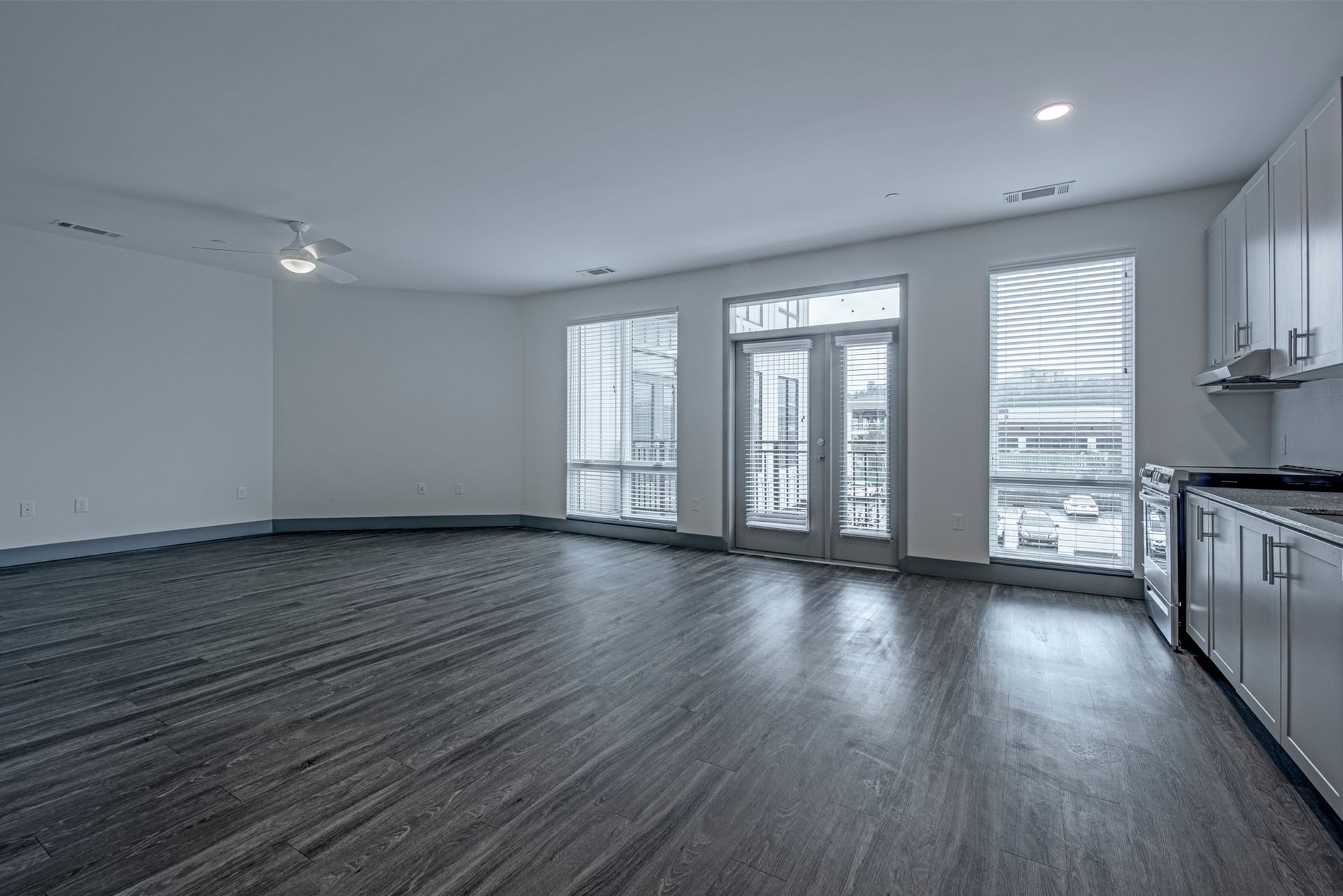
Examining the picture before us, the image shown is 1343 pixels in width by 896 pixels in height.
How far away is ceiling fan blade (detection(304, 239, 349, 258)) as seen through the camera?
15.8ft

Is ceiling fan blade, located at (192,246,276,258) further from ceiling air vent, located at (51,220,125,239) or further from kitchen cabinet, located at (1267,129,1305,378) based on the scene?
kitchen cabinet, located at (1267,129,1305,378)

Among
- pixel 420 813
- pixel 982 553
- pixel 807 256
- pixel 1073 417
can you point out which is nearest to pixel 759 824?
pixel 420 813

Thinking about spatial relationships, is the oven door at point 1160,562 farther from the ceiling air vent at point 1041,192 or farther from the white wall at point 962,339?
the ceiling air vent at point 1041,192

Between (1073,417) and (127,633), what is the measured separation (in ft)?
21.9

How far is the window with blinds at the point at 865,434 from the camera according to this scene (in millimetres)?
5566

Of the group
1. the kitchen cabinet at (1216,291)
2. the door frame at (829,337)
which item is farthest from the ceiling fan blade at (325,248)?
the kitchen cabinet at (1216,291)

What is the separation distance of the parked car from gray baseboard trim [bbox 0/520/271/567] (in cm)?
808

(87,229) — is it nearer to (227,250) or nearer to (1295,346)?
(227,250)

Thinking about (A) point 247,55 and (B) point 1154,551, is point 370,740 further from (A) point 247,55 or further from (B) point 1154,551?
(B) point 1154,551

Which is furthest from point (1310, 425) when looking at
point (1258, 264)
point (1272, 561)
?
point (1272, 561)

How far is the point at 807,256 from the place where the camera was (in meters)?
5.91

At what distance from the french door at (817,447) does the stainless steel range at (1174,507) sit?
1.93 meters

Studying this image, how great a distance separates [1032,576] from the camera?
4.86 meters

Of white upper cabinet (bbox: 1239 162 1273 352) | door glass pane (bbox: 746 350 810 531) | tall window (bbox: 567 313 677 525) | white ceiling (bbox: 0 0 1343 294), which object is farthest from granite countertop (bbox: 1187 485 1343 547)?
tall window (bbox: 567 313 677 525)
